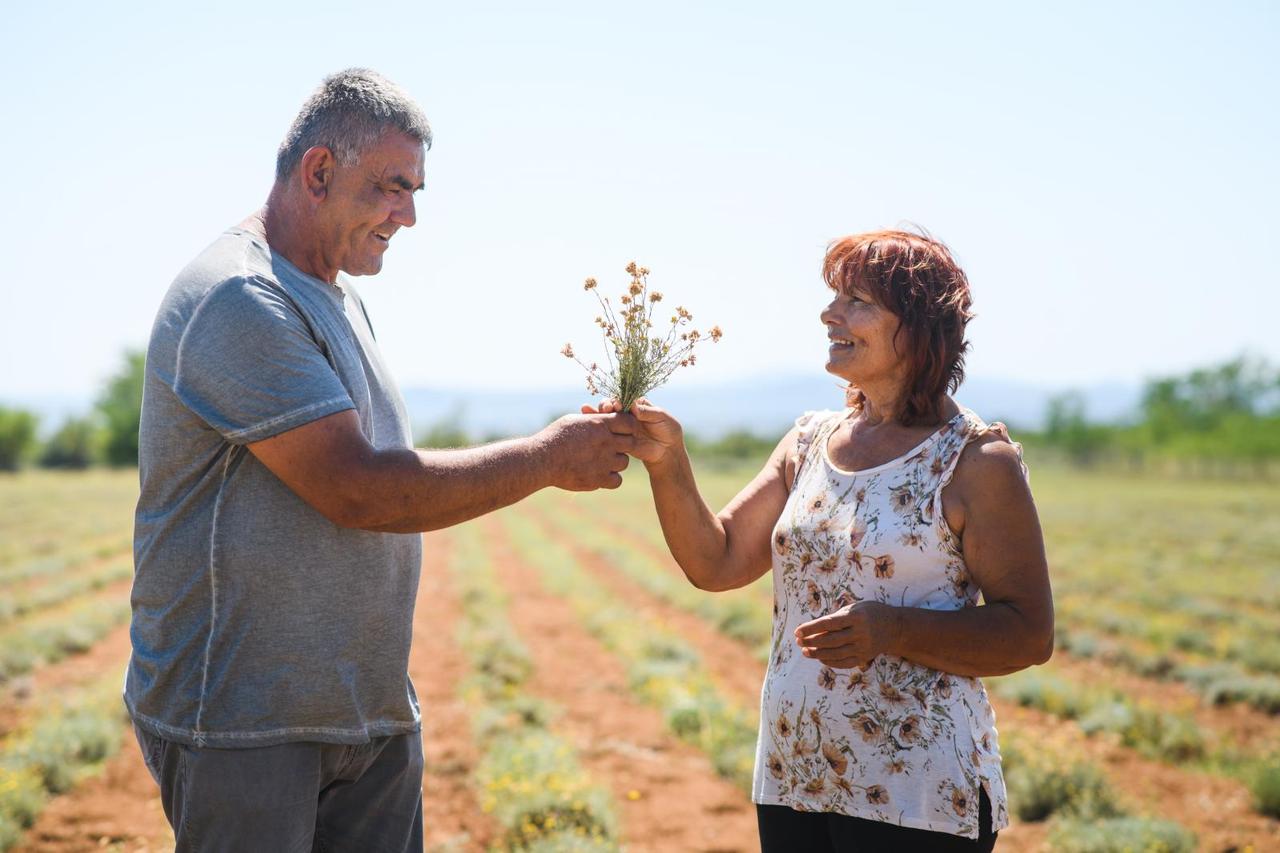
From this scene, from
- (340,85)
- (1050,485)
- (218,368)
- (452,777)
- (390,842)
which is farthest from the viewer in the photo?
(1050,485)

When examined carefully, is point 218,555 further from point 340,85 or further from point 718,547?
point 718,547

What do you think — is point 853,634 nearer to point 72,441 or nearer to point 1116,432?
point 72,441

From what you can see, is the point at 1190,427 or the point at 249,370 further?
the point at 1190,427

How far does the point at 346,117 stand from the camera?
2.43 m

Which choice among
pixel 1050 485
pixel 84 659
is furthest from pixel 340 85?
pixel 1050 485

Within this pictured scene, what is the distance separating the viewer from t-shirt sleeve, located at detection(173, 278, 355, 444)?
212cm

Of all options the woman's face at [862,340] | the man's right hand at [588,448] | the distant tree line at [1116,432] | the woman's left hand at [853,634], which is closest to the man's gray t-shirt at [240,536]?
the man's right hand at [588,448]

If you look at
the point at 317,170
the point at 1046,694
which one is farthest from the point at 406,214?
the point at 1046,694

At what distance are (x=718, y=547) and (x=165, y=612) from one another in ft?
4.93

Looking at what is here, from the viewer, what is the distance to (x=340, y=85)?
2459 millimetres

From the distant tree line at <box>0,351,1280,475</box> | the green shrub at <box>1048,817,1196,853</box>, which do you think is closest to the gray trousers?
the green shrub at <box>1048,817,1196,853</box>

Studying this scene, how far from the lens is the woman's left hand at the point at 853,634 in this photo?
2359mm

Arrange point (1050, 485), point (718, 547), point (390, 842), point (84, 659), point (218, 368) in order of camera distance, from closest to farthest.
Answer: point (218, 368) → point (390, 842) → point (718, 547) → point (84, 659) → point (1050, 485)

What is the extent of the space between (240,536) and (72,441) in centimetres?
8048
